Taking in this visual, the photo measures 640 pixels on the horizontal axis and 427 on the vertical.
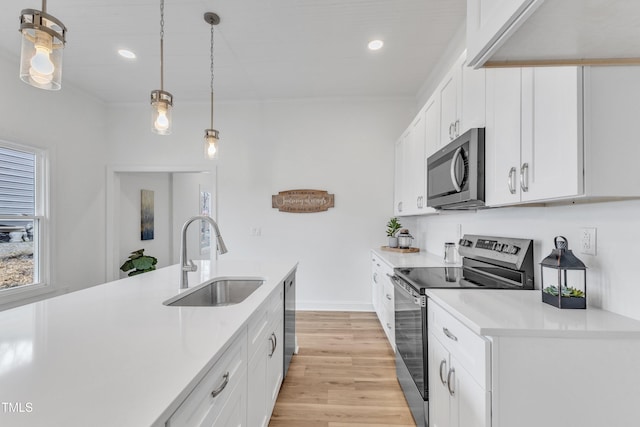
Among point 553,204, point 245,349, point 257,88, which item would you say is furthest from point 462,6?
point 245,349

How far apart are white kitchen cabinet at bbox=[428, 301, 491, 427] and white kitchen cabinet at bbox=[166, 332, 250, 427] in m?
0.88

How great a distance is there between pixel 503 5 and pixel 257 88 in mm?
3668

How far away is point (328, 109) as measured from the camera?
4105 millimetres

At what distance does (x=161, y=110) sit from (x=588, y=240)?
2.35 metres

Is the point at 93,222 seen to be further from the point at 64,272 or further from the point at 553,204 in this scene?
the point at 553,204

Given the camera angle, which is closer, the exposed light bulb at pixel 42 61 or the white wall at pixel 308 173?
the exposed light bulb at pixel 42 61

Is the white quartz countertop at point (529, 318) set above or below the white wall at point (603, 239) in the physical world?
below

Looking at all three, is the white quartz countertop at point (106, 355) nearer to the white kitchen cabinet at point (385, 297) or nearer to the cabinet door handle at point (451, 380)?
the cabinet door handle at point (451, 380)

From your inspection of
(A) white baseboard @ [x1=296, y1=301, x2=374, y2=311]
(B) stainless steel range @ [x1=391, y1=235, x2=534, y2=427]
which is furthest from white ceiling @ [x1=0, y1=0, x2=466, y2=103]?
(A) white baseboard @ [x1=296, y1=301, x2=374, y2=311]

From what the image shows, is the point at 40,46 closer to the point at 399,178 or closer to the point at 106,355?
the point at 106,355

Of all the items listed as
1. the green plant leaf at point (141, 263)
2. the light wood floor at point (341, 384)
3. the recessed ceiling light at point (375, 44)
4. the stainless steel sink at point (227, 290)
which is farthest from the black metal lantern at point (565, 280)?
the green plant leaf at point (141, 263)

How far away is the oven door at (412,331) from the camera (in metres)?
1.64

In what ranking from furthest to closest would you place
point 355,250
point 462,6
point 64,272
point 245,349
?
point 355,250 → point 64,272 → point 462,6 → point 245,349

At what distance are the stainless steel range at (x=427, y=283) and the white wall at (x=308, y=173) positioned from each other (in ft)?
5.92
